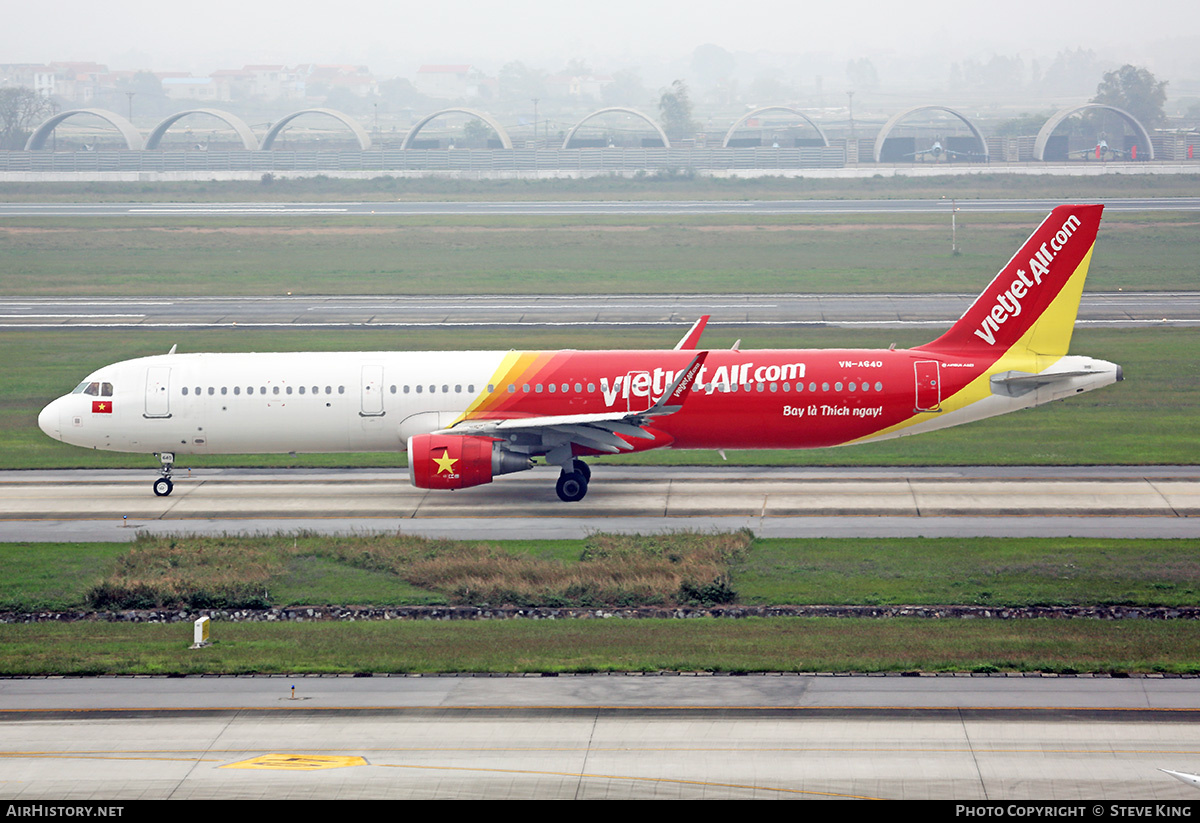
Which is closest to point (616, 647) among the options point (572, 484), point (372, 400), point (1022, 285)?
point (572, 484)

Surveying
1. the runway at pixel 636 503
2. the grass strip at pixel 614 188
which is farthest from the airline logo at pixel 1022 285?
the grass strip at pixel 614 188

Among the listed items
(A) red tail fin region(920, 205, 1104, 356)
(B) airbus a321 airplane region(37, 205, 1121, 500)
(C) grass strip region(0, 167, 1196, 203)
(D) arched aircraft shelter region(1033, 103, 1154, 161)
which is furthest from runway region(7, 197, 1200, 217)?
(B) airbus a321 airplane region(37, 205, 1121, 500)

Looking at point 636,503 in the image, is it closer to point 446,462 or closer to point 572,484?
point 572,484

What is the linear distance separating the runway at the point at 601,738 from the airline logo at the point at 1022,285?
56.7ft

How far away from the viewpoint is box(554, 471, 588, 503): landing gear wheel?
38250 mm

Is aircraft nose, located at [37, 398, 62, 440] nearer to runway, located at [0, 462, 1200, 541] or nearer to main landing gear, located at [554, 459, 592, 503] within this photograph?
runway, located at [0, 462, 1200, 541]

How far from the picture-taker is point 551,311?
238 feet

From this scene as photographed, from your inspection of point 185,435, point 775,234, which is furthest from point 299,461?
point 775,234

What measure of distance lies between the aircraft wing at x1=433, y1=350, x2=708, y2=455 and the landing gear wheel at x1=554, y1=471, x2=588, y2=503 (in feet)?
3.37

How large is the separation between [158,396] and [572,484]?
46.2 ft

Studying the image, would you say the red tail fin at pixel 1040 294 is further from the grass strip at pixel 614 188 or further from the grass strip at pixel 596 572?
the grass strip at pixel 614 188

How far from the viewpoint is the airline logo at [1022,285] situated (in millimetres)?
37938

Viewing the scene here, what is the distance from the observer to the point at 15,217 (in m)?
116
